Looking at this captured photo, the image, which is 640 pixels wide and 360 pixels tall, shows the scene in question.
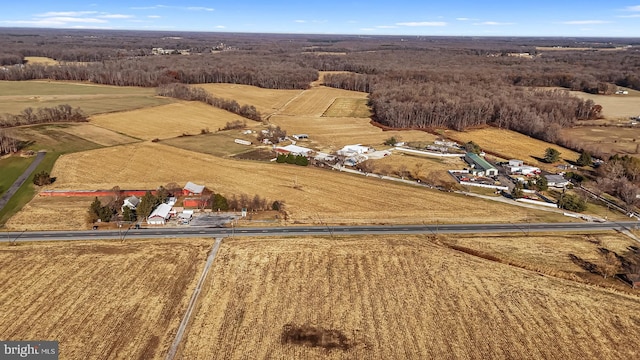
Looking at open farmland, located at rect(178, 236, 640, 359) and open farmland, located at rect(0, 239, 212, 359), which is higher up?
open farmland, located at rect(178, 236, 640, 359)

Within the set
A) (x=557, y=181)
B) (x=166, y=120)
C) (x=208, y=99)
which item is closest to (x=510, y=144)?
(x=557, y=181)

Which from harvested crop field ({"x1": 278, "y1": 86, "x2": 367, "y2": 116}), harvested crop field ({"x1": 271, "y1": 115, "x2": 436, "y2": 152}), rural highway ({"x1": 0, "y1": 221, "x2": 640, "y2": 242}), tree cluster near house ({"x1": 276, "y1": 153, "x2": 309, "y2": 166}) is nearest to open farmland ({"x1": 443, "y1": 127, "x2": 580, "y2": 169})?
harvested crop field ({"x1": 271, "y1": 115, "x2": 436, "y2": 152})

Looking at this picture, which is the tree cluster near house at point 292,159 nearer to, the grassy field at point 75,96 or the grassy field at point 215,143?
the grassy field at point 215,143

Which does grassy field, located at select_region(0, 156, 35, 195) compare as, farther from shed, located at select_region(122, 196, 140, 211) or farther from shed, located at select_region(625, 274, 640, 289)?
shed, located at select_region(625, 274, 640, 289)

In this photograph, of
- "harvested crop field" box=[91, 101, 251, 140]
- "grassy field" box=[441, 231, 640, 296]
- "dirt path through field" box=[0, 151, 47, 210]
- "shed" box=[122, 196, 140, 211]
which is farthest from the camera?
"harvested crop field" box=[91, 101, 251, 140]

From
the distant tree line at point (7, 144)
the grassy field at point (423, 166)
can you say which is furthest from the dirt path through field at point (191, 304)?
the distant tree line at point (7, 144)

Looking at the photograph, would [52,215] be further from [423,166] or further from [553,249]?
[553,249]
